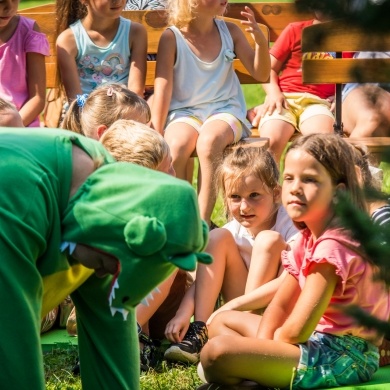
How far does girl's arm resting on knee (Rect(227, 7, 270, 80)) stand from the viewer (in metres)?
5.66

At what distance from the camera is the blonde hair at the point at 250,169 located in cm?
445

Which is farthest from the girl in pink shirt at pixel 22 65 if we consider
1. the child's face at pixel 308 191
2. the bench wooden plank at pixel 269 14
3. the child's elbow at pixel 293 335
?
the child's elbow at pixel 293 335

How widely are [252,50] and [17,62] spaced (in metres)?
1.40

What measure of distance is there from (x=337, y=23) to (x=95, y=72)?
4218mm

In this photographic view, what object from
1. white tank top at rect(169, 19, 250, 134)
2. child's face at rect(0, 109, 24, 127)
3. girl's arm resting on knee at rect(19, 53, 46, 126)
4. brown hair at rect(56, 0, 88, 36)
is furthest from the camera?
brown hair at rect(56, 0, 88, 36)

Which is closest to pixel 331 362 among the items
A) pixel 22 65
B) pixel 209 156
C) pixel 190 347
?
pixel 190 347

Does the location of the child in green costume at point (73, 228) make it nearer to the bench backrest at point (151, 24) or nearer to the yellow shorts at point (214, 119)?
the yellow shorts at point (214, 119)

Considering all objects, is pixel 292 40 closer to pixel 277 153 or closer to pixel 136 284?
pixel 277 153

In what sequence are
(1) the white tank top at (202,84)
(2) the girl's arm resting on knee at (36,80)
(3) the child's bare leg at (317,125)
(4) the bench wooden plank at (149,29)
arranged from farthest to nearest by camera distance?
(4) the bench wooden plank at (149,29) → (3) the child's bare leg at (317,125) → (1) the white tank top at (202,84) → (2) the girl's arm resting on knee at (36,80)

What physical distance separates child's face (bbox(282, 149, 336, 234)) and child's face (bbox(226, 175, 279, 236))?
1.96 feet

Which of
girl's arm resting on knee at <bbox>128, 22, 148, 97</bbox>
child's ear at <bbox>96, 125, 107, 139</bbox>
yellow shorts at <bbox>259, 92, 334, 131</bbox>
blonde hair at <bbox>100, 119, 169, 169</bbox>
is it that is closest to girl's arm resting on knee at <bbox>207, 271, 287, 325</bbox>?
blonde hair at <bbox>100, 119, 169, 169</bbox>

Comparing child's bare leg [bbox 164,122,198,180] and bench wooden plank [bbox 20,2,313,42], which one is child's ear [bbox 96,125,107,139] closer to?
child's bare leg [bbox 164,122,198,180]

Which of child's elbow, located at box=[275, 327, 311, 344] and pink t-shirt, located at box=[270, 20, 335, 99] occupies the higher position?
pink t-shirt, located at box=[270, 20, 335, 99]

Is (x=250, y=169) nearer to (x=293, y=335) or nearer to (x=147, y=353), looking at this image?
(x=147, y=353)
